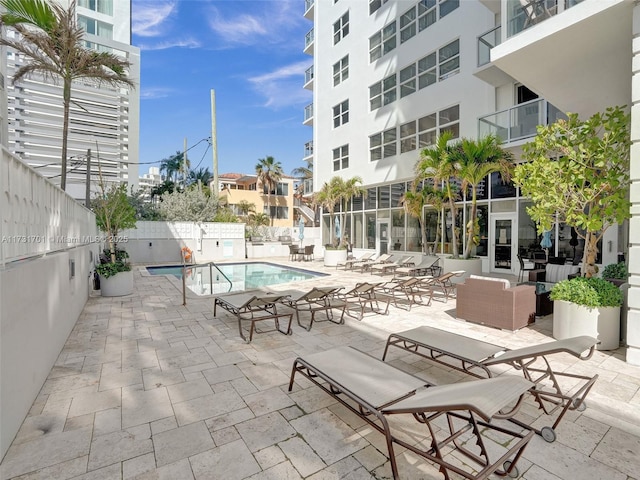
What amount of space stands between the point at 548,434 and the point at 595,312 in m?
2.83

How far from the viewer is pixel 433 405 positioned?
1.82m

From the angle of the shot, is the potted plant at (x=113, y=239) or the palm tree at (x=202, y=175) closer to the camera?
the potted plant at (x=113, y=239)

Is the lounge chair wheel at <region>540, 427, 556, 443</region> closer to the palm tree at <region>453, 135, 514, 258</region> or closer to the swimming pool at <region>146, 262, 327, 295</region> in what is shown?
the palm tree at <region>453, 135, 514, 258</region>

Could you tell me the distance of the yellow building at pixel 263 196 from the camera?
3553 cm

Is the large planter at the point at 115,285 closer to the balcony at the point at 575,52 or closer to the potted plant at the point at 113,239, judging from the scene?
the potted plant at the point at 113,239

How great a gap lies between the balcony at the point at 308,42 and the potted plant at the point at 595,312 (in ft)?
76.2

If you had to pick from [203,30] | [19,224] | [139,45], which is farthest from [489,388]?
[139,45]

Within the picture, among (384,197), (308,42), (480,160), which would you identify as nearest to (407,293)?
(480,160)

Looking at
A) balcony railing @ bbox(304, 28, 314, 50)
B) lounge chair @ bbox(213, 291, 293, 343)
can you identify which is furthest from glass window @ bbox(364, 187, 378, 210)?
balcony railing @ bbox(304, 28, 314, 50)

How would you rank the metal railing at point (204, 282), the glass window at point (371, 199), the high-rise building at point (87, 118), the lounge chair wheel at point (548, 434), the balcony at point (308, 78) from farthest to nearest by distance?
1. the balcony at point (308, 78)
2. the high-rise building at point (87, 118)
3. the glass window at point (371, 199)
4. the metal railing at point (204, 282)
5. the lounge chair wheel at point (548, 434)

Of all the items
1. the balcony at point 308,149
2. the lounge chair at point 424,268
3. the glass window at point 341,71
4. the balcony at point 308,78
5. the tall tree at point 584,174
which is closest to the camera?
the tall tree at point 584,174

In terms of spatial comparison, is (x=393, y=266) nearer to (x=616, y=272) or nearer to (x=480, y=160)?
(x=480, y=160)

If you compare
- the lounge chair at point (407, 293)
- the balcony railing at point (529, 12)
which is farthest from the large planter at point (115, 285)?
the balcony railing at point (529, 12)

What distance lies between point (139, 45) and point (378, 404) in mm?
33911
